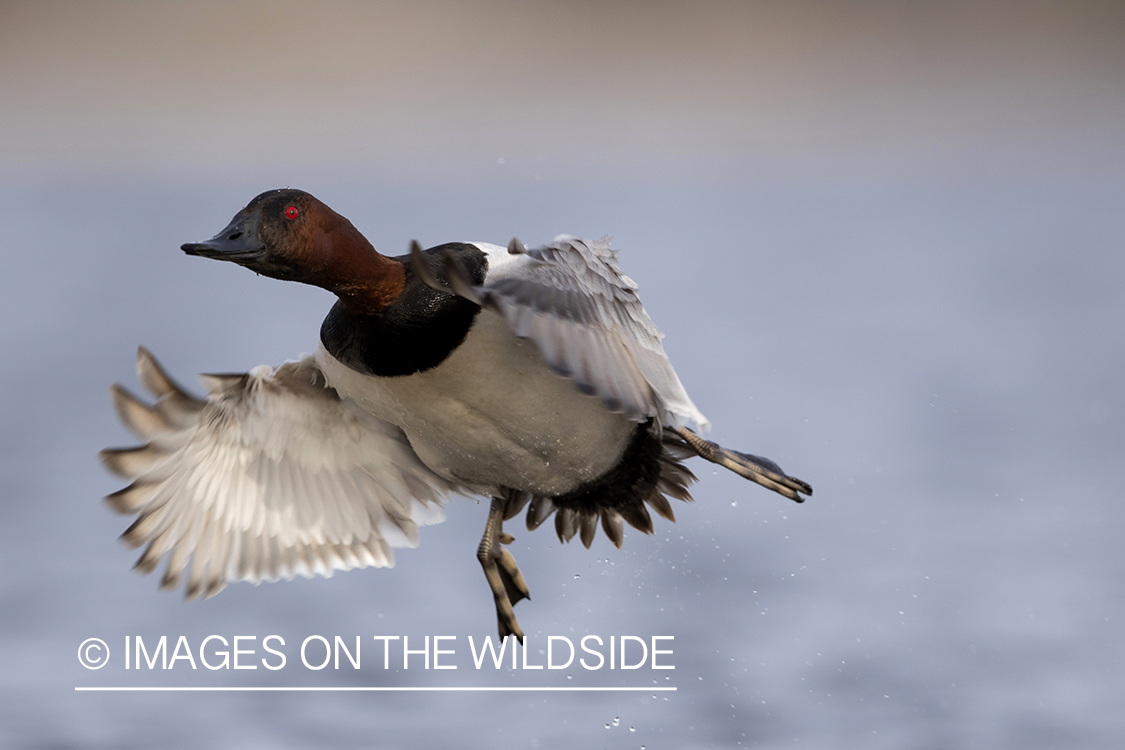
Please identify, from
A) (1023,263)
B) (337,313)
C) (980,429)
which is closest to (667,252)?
(1023,263)

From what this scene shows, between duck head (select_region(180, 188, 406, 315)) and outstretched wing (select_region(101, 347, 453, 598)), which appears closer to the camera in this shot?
duck head (select_region(180, 188, 406, 315))

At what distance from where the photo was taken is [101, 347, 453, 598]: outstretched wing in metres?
→ 4.66

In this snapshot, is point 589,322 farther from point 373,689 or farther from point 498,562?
point 373,689

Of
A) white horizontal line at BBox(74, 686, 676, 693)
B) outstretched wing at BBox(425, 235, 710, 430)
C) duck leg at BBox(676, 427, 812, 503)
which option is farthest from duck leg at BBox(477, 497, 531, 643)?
white horizontal line at BBox(74, 686, 676, 693)

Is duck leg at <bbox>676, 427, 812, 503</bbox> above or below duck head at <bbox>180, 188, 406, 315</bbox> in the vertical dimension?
below

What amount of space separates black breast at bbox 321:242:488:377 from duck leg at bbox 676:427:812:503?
90cm

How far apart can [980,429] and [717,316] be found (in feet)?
8.47

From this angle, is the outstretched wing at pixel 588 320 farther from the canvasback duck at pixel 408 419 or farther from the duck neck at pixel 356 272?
the duck neck at pixel 356 272

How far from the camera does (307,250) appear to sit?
368cm

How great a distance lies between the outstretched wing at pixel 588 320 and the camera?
129 inches

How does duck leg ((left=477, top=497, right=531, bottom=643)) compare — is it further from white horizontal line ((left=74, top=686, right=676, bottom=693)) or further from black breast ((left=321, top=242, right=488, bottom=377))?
white horizontal line ((left=74, top=686, right=676, bottom=693))

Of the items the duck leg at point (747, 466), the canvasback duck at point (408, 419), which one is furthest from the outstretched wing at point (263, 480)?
the duck leg at point (747, 466)

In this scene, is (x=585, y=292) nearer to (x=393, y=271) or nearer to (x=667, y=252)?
(x=393, y=271)

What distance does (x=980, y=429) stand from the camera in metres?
9.10
